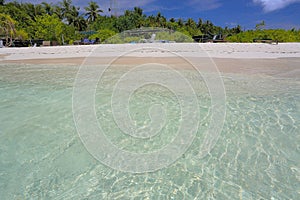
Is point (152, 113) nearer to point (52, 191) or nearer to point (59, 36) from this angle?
point (52, 191)

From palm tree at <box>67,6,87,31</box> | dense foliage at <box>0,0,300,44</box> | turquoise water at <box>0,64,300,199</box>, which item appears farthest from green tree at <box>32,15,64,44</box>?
turquoise water at <box>0,64,300,199</box>

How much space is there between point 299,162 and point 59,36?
30.1 metres

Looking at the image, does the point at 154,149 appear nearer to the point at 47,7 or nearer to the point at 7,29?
the point at 7,29

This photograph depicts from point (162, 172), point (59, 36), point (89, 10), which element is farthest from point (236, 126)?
point (89, 10)

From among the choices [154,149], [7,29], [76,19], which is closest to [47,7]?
[76,19]

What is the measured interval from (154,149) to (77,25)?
42602 millimetres

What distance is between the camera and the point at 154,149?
315 cm

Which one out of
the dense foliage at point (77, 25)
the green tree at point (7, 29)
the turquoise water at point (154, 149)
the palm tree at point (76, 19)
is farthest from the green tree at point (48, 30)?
the turquoise water at point (154, 149)

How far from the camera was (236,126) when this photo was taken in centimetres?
371

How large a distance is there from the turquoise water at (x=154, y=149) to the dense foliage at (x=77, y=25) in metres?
18.3

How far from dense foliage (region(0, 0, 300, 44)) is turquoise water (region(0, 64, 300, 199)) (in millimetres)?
18254

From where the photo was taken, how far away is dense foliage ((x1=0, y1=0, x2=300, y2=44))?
74.6ft

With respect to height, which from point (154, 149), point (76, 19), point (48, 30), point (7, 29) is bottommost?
point (154, 149)

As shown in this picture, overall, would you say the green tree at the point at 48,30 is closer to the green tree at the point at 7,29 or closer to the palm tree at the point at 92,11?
the green tree at the point at 7,29
